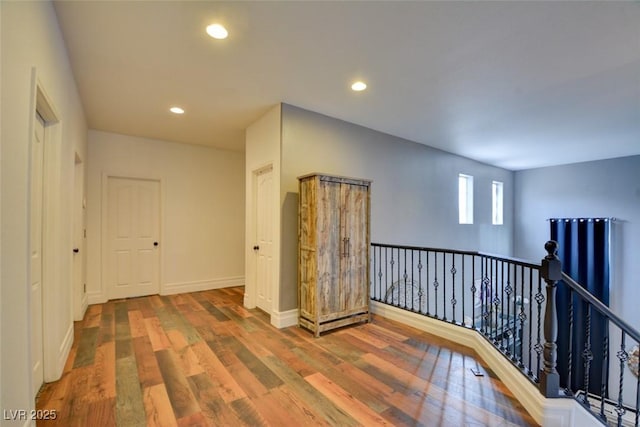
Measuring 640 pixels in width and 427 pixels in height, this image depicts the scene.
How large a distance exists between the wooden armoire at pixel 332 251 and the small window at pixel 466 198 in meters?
3.89

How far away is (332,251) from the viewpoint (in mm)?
3318

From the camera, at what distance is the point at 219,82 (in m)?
2.93

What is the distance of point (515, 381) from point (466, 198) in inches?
202

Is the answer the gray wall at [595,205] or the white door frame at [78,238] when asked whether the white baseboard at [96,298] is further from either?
the gray wall at [595,205]

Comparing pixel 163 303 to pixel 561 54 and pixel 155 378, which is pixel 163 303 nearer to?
pixel 155 378

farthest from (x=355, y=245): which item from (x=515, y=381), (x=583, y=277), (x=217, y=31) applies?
(x=583, y=277)

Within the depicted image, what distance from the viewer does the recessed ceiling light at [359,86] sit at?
2975mm

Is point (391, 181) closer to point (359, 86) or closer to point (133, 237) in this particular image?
point (359, 86)

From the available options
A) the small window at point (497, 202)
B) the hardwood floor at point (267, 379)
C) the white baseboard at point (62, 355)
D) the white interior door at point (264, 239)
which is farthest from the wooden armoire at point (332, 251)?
the small window at point (497, 202)

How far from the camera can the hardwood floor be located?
1872 millimetres

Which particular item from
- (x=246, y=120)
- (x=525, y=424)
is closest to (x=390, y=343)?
(x=525, y=424)

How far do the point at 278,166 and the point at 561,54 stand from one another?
287cm

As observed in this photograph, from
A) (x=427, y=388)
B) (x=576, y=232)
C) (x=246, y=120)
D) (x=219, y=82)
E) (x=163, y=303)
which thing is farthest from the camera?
(x=576, y=232)

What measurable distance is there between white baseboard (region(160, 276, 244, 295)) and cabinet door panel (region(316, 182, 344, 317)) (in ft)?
9.52
